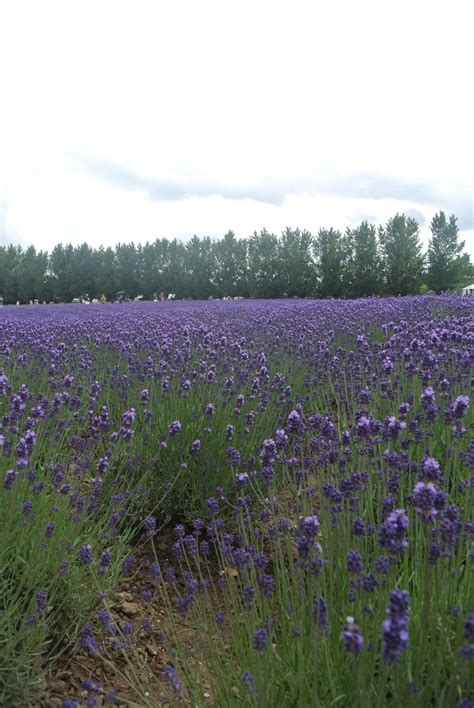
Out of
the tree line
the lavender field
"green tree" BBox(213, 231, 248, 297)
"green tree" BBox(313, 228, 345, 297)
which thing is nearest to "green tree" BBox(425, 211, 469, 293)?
the tree line

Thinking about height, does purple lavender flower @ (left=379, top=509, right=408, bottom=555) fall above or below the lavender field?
above

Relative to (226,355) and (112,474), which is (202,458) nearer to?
(112,474)

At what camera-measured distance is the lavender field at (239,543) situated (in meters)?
1.55

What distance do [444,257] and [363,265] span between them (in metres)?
4.76

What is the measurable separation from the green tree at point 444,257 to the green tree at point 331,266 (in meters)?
4.85

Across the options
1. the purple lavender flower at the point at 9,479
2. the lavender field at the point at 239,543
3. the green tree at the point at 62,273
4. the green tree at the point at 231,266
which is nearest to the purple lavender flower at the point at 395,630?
the lavender field at the point at 239,543

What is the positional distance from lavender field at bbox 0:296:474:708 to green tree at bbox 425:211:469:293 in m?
29.8

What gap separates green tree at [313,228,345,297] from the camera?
33.7 meters

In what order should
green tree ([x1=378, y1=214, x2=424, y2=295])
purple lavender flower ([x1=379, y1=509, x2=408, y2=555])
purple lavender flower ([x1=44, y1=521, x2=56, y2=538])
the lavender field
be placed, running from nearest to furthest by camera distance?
purple lavender flower ([x1=379, y1=509, x2=408, y2=555]) < the lavender field < purple lavender flower ([x1=44, y1=521, x2=56, y2=538]) < green tree ([x1=378, y1=214, x2=424, y2=295])

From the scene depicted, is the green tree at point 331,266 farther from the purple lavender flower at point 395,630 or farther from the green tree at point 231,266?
the purple lavender flower at point 395,630

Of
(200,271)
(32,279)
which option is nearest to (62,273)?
(32,279)

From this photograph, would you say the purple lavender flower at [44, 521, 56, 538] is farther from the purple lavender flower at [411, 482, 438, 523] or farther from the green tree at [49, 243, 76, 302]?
the green tree at [49, 243, 76, 302]

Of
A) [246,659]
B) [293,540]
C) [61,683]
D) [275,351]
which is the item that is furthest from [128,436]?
[275,351]

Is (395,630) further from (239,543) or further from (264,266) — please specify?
(264,266)
